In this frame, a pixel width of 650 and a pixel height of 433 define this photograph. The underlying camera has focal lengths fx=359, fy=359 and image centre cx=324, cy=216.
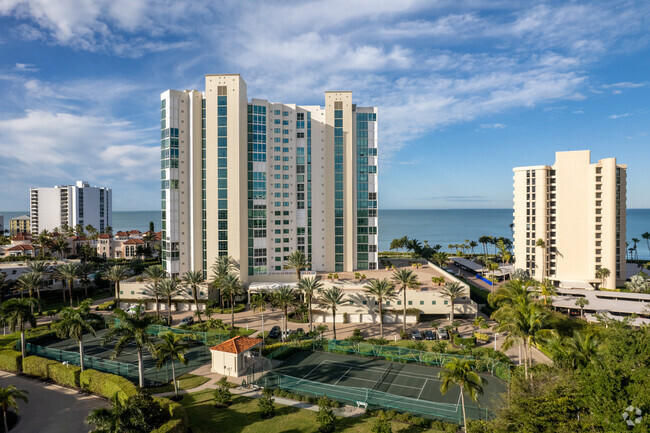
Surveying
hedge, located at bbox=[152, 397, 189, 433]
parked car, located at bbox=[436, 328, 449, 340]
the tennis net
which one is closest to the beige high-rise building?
parked car, located at bbox=[436, 328, 449, 340]

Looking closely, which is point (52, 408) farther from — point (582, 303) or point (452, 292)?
point (582, 303)

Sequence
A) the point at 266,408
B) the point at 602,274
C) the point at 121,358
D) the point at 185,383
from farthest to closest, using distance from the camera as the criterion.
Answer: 1. the point at 602,274
2. the point at 121,358
3. the point at 185,383
4. the point at 266,408

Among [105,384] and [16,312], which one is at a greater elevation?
[16,312]

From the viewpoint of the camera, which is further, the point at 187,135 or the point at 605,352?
the point at 187,135

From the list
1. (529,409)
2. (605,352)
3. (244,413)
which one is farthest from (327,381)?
(605,352)

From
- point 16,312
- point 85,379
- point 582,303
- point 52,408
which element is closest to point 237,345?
point 85,379

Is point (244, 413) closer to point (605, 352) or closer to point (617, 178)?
point (605, 352)

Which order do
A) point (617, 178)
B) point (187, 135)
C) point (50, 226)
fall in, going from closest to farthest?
1. point (187, 135)
2. point (617, 178)
3. point (50, 226)
